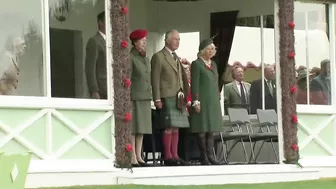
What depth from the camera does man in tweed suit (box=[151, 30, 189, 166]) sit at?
42.7ft

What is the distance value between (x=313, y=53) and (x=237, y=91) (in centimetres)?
188

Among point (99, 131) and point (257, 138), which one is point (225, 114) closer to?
point (257, 138)

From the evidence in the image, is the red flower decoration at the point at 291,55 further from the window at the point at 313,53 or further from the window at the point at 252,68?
the window at the point at 252,68

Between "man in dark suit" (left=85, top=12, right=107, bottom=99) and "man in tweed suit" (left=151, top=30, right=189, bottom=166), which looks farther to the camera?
"man in tweed suit" (left=151, top=30, right=189, bottom=166)

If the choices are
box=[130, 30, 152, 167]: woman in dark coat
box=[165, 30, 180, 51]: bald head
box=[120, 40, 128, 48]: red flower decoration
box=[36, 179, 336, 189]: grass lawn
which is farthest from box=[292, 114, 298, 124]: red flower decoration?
box=[120, 40, 128, 48]: red flower decoration

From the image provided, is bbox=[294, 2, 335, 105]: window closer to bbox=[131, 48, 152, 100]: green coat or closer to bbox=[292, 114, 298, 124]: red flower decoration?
bbox=[292, 114, 298, 124]: red flower decoration

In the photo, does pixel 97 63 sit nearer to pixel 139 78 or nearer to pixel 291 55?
pixel 139 78

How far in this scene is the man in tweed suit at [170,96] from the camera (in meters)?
13.0

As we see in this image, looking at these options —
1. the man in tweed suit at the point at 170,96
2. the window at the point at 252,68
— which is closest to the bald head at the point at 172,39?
the man in tweed suit at the point at 170,96

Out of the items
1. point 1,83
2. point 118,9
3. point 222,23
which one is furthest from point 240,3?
point 1,83

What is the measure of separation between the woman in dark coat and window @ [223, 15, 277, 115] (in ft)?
13.4

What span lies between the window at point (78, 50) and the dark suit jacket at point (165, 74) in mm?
1181

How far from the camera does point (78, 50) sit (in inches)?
463

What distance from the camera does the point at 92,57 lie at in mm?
11859
